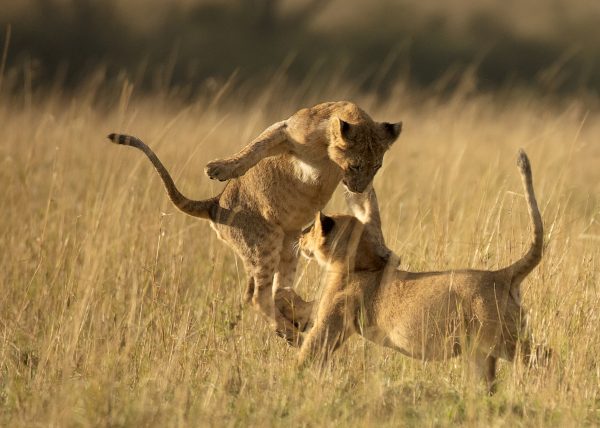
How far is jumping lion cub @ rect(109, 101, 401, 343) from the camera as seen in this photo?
6.86 m

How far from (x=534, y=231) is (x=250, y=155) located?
1792mm

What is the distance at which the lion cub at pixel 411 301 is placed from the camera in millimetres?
5812

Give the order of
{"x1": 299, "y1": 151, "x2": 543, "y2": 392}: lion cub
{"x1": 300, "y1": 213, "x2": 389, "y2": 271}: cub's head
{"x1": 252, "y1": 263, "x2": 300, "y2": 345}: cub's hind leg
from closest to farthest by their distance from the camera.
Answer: {"x1": 299, "y1": 151, "x2": 543, "y2": 392}: lion cub
{"x1": 300, "y1": 213, "x2": 389, "y2": 271}: cub's head
{"x1": 252, "y1": 263, "x2": 300, "y2": 345}: cub's hind leg

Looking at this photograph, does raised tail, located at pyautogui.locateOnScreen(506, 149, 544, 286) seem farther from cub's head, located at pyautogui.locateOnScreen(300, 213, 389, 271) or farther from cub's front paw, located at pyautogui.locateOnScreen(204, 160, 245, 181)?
cub's front paw, located at pyautogui.locateOnScreen(204, 160, 245, 181)

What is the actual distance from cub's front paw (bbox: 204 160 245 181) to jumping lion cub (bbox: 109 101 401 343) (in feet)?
0.29

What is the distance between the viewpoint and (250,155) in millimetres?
6789

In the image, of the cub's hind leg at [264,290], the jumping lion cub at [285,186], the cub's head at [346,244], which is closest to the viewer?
the cub's head at [346,244]

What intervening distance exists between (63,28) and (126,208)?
23278 mm

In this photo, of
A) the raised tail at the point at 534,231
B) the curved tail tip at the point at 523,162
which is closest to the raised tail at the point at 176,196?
the raised tail at the point at 534,231

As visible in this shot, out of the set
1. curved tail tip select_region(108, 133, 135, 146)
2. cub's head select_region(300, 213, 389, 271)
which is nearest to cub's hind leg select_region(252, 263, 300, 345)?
cub's head select_region(300, 213, 389, 271)

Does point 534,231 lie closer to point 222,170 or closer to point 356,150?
point 356,150

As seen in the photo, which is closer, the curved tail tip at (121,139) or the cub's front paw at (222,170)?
the cub's front paw at (222,170)

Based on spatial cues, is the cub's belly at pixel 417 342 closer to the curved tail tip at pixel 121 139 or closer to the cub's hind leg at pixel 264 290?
the cub's hind leg at pixel 264 290

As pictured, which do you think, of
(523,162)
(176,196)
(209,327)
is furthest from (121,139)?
(523,162)
